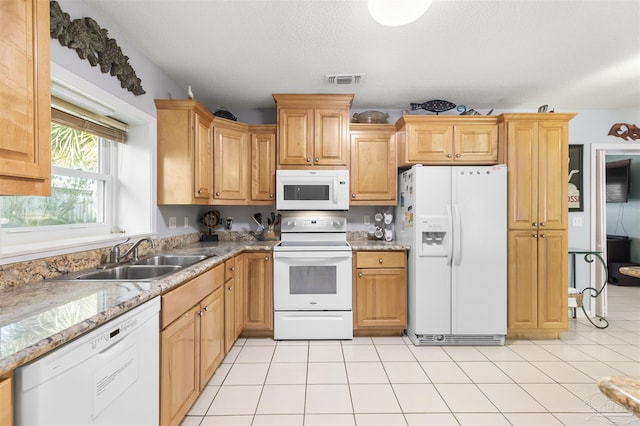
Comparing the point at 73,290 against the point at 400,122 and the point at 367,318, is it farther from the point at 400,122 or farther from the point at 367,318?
the point at 400,122

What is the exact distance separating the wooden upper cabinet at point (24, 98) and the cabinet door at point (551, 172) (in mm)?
3425

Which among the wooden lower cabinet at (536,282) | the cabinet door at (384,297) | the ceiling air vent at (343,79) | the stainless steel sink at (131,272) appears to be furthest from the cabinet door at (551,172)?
the stainless steel sink at (131,272)

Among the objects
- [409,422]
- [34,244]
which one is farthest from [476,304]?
[34,244]

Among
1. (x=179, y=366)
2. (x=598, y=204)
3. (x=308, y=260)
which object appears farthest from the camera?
A: (x=598, y=204)

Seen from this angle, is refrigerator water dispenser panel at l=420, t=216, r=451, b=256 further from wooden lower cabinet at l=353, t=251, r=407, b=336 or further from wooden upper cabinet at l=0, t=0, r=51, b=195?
wooden upper cabinet at l=0, t=0, r=51, b=195

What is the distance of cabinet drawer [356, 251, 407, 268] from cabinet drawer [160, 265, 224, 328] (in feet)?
4.43

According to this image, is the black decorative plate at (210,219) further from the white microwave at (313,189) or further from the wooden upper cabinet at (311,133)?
the wooden upper cabinet at (311,133)

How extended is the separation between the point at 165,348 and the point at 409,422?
1.39m

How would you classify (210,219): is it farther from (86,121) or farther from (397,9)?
(397,9)

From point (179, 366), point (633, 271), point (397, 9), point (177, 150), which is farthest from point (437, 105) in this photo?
point (179, 366)

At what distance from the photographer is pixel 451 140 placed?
276 centimetres

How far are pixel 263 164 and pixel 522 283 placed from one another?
277 cm

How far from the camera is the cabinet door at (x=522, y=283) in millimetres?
2670

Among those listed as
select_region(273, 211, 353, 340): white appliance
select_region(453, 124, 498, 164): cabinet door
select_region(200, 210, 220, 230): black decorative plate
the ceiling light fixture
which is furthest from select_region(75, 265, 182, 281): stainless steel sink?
select_region(453, 124, 498, 164): cabinet door
